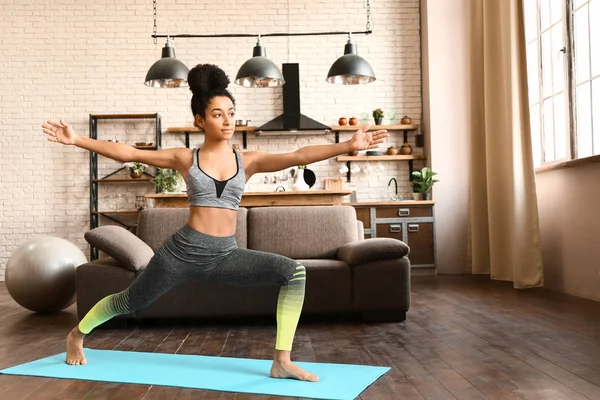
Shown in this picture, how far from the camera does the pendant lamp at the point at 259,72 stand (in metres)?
6.21

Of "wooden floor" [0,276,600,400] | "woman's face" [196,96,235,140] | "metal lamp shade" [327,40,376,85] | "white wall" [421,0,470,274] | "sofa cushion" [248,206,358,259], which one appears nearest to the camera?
"wooden floor" [0,276,600,400]

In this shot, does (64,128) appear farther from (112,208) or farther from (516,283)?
(112,208)

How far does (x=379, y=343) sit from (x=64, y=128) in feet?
6.56

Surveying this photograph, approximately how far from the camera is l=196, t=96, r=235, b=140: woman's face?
2.89 metres

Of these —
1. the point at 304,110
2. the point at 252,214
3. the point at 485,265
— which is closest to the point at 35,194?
the point at 304,110

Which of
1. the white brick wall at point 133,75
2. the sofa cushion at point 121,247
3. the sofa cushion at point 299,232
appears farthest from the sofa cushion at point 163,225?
the white brick wall at point 133,75

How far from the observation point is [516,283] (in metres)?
6.07

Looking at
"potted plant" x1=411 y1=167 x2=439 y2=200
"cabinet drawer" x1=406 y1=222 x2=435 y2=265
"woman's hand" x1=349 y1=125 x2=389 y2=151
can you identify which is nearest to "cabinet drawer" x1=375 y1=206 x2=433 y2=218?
"cabinet drawer" x1=406 y1=222 x2=435 y2=265

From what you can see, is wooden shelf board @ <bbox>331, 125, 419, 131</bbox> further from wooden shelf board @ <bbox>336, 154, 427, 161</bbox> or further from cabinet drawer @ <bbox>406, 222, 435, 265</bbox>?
cabinet drawer @ <bbox>406, 222, 435, 265</bbox>

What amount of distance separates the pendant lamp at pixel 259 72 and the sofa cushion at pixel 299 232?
Result: 1.74 meters

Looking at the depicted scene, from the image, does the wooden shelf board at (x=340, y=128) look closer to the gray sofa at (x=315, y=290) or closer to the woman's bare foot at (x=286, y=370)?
the gray sofa at (x=315, y=290)

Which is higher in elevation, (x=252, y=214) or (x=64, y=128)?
(x=64, y=128)

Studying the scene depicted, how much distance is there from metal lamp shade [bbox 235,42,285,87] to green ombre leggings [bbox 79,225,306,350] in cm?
357

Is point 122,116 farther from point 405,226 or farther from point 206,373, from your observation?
point 206,373
